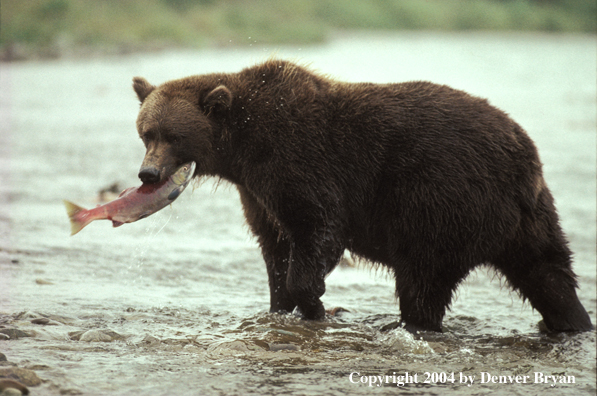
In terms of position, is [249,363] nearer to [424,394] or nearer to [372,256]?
[424,394]

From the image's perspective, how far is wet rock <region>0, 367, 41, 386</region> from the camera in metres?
3.78

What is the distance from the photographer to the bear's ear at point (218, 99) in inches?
205

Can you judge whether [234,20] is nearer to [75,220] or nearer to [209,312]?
[209,312]

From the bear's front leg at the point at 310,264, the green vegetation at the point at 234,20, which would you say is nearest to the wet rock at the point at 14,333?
the bear's front leg at the point at 310,264

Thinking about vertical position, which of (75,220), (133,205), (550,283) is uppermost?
(133,205)

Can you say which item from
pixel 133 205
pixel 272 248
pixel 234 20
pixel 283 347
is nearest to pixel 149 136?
pixel 133 205

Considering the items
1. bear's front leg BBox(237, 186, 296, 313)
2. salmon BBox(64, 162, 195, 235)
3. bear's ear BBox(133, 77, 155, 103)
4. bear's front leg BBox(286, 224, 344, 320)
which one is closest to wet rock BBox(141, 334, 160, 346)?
salmon BBox(64, 162, 195, 235)

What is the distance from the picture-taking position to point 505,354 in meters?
4.87

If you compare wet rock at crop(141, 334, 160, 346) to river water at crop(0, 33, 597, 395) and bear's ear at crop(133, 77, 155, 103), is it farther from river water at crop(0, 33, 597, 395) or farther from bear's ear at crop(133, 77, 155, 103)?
bear's ear at crop(133, 77, 155, 103)

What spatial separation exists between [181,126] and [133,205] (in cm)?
63

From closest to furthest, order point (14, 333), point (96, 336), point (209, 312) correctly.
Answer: point (14, 333)
point (96, 336)
point (209, 312)

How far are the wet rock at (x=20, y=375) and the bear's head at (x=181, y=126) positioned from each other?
1568 millimetres

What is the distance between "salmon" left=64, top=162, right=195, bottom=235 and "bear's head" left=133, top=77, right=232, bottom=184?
6 cm

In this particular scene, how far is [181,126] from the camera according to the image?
523 cm
